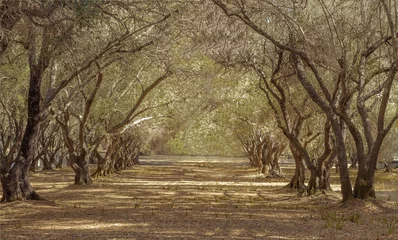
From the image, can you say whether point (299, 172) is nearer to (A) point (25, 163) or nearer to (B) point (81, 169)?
(B) point (81, 169)

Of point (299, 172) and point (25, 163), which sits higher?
point (25, 163)

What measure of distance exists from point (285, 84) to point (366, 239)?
12.6 metres

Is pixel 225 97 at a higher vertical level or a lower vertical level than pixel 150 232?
higher

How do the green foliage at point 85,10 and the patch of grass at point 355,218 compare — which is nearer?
the green foliage at point 85,10

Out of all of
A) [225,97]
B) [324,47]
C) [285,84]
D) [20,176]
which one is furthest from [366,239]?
[225,97]

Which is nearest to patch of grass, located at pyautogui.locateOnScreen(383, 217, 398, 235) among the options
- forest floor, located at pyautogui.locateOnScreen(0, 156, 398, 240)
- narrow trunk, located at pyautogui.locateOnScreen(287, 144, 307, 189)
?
forest floor, located at pyautogui.locateOnScreen(0, 156, 398, 240)

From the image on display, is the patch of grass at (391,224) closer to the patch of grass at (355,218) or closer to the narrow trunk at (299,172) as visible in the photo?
the patch of grass at (355,218)

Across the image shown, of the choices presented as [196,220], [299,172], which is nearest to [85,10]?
[196,220]

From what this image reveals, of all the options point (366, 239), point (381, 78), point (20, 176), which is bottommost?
point (366, 239)

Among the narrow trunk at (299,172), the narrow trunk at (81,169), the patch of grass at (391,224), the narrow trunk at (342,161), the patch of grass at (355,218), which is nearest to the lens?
the patch of grass at (391,224)

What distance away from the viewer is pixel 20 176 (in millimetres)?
16000

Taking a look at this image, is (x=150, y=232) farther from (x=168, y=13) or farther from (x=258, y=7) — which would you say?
→ (x=258, y=7)

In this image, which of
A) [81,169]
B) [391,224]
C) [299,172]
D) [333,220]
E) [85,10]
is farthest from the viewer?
[81,169]

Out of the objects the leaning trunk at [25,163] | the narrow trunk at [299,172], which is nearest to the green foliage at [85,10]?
the leaning trunk at [25,163]
